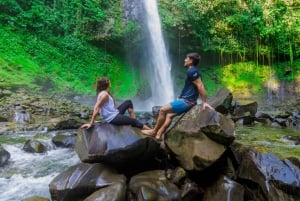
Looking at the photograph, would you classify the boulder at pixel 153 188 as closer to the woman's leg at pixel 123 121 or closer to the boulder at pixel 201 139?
the boulder at pixel 201 139

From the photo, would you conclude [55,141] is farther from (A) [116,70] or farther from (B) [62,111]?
(A) [116,70]

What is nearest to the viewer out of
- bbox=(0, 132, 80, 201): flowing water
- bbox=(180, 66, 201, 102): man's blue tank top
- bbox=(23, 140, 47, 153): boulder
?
bbox=(180, 66, 201, 102): man's blue tank top

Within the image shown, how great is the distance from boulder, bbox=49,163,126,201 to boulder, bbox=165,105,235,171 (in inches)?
44.0

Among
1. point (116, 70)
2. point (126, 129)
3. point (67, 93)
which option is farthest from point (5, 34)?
point (126, 129)

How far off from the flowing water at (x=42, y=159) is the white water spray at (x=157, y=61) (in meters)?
12.6

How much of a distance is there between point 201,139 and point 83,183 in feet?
6.96

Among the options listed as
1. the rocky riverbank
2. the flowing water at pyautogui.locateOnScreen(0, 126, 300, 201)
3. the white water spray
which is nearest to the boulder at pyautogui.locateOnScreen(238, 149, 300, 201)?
the rocky riverbank

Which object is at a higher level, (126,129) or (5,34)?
(5,34)

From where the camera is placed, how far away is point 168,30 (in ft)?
82.1

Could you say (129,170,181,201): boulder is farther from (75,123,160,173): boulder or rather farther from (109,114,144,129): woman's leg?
(109,114,144,129): woman's leg

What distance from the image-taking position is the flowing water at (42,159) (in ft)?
23.2

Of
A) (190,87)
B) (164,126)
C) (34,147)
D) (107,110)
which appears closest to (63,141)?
(34,147)

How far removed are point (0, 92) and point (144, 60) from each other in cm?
1206

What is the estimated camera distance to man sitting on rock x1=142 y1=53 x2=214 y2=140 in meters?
6.39
